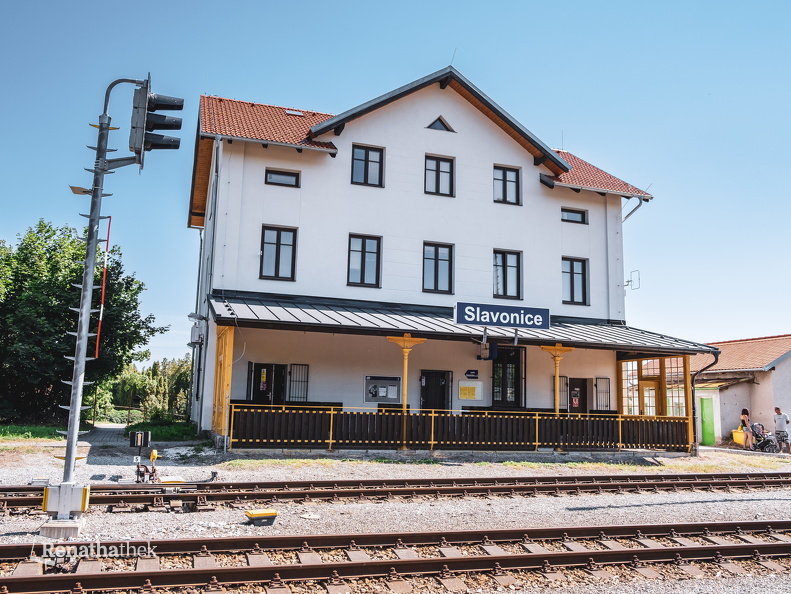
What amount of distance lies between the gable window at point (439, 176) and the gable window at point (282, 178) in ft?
14.4

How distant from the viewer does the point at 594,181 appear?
24.4 metres

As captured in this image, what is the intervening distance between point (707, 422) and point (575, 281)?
318 inches

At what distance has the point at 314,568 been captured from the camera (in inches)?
264

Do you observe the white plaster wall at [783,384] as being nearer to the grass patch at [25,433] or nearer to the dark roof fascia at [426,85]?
the dark roof fascia at [426,85]

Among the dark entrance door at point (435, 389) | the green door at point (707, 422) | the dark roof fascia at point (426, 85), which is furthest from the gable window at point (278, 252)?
the green door at point (707, 422)

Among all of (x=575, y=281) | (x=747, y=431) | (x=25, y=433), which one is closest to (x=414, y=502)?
(x=25, y=433)

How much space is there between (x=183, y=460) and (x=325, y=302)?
6781 mm

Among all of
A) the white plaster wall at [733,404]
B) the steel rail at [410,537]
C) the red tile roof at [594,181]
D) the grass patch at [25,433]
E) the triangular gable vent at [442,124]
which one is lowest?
the steel rail at [410,537]

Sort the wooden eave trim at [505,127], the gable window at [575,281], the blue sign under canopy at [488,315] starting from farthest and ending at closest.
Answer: the gable window at [575,281]
the wooden eave trim at [505,127]
the blue sign under canopy at [488,315]

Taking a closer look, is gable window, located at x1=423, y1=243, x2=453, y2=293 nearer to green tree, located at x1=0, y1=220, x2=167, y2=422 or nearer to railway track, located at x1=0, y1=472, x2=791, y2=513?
railway track, located at x1=0, y1=472, x2=791, y2=513

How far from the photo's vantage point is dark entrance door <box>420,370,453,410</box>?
70.5 feet

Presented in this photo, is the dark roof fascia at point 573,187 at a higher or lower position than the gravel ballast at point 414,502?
higher

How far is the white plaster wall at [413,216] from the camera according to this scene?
20219 millimetres

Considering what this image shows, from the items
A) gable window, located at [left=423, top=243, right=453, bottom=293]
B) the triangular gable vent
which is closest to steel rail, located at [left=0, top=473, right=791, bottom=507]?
gable window, located at [left=423, top=243, right=453, bottom=293]
